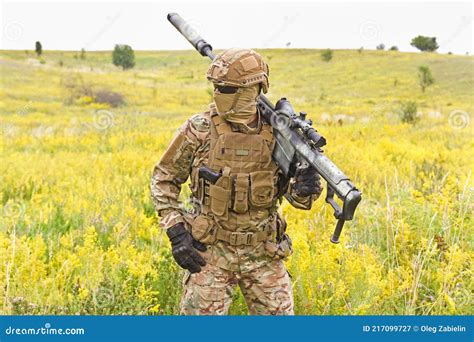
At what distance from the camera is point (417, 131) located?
43.9 ft

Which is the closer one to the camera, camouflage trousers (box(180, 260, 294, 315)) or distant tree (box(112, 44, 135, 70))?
camouflage trousers (box(180, 260, 294, 315))

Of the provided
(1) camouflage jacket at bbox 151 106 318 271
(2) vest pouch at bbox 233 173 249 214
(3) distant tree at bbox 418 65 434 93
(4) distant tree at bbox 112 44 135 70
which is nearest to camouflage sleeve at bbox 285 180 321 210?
(1) camouflage jacket at bbox 151 106 318 271

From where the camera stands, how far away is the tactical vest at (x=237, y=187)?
141 inches

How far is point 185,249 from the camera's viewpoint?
142 inches

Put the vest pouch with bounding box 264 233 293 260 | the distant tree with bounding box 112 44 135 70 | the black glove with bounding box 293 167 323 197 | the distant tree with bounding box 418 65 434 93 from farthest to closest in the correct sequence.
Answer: the distant tree with bounding box 112 44 135 70
the distant tree with bounding box 418 65 434 93
the vest pouch with bounding box 264 233 293 260
the black glove with bounding box 293 167 323 197

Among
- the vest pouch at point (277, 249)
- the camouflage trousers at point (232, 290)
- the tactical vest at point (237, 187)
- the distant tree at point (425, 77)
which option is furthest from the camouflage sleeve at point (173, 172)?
the distant tree at point (425, 77)

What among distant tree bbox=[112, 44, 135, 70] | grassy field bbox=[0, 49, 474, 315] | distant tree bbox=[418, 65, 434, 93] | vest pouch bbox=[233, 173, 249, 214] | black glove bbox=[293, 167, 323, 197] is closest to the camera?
black glove bbox=[293, 167, 323, 197]

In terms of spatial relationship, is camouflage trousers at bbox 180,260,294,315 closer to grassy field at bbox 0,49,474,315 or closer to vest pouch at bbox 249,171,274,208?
vest pouch at bbox 249,171,274,208

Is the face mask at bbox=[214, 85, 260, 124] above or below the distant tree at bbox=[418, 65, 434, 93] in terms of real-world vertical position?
below

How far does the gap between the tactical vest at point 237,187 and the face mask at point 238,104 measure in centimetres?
8

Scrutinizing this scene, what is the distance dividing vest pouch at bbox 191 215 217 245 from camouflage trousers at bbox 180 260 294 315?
16 centimetres

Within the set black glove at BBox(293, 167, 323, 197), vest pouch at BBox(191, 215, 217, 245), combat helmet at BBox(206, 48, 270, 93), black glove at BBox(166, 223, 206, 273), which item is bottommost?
black glove at BBox(166, 223, 206, 273)

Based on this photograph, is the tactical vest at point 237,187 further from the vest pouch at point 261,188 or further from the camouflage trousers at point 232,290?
Answer: the camouflage trousers at point 232,290

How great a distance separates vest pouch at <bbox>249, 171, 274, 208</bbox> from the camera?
3578mm
